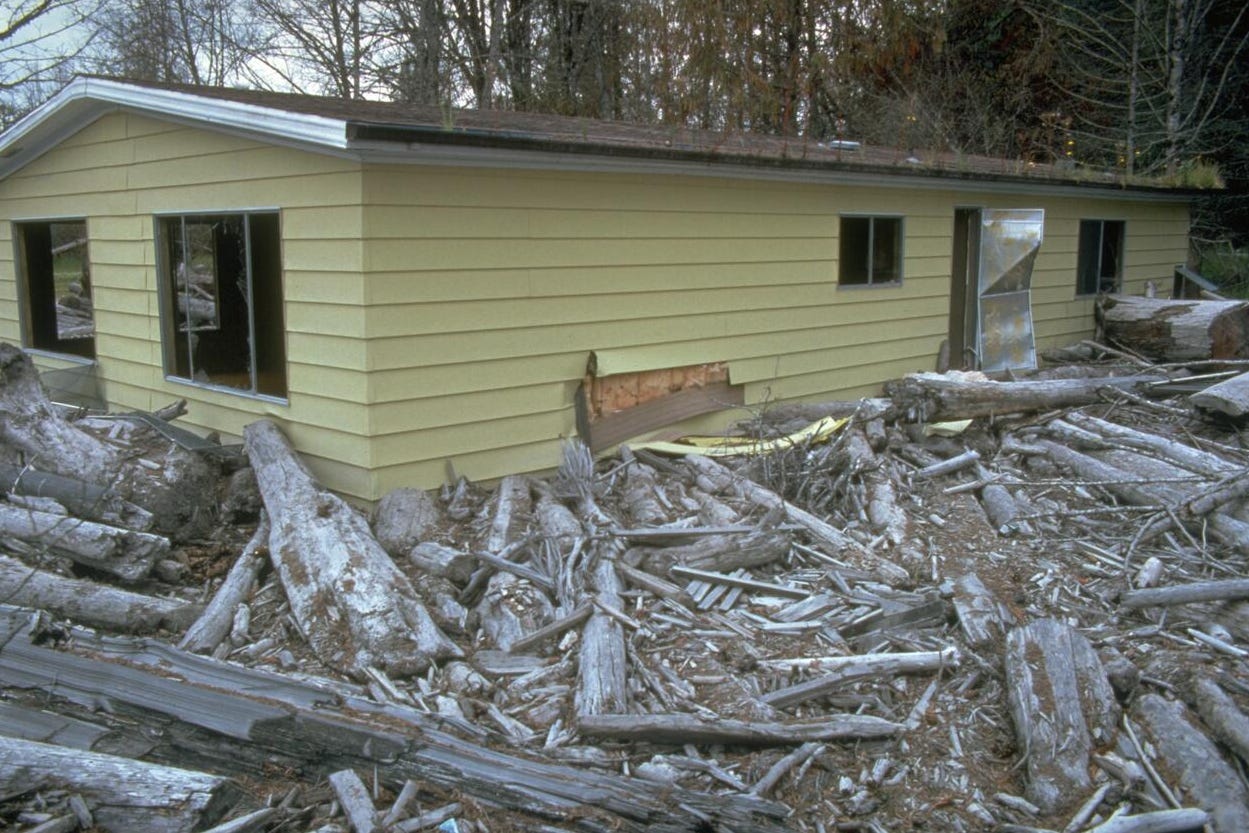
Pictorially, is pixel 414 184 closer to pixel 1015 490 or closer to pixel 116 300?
pixel 116 300

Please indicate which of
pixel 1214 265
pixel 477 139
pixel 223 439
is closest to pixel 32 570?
pixel 223 439

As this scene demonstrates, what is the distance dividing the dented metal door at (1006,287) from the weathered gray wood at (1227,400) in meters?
3.46

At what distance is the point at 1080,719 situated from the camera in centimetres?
463

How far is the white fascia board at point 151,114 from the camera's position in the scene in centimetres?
641

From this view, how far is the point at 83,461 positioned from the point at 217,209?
2262 millimetres

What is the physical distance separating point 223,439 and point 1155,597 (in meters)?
6.61

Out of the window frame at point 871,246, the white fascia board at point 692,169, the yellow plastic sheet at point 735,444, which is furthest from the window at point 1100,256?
the yellow plastic sheet at point 735,444

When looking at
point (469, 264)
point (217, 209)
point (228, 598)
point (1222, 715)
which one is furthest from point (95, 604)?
point (1222, 715)

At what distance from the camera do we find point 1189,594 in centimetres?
572

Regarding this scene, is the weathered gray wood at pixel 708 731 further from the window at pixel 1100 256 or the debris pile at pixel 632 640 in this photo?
the window at pixel 1100 256

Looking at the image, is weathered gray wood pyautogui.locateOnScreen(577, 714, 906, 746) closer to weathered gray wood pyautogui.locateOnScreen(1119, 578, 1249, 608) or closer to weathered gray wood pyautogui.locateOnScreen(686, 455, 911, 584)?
weathered gray wood pyautogui.locateOnScreen(686, 455, 911, 584)

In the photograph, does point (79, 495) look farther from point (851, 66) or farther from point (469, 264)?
point (851, 66)

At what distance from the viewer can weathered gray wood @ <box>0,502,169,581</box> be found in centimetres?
579

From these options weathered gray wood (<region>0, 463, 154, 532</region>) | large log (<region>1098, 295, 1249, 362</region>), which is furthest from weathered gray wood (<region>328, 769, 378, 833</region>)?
large log (<region>1098, 295, 1249, 362</region>)
